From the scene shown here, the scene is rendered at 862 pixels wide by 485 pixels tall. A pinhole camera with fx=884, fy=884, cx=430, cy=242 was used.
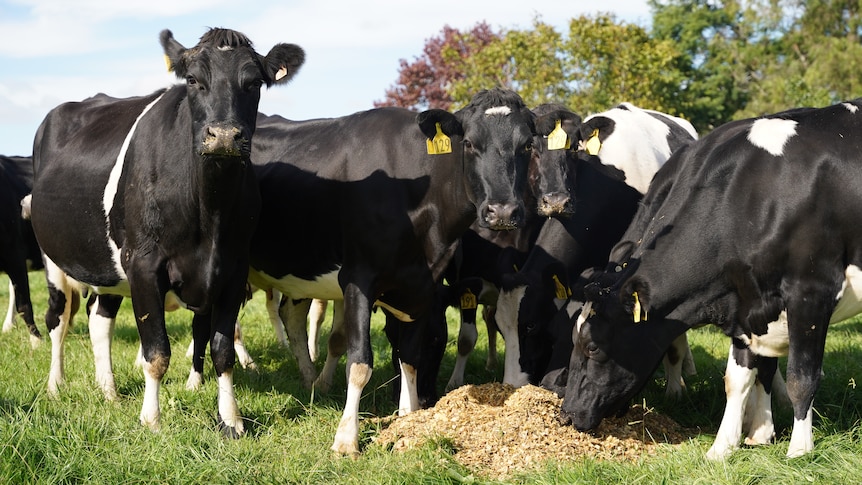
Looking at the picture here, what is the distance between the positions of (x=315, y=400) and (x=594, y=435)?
8.01 ft

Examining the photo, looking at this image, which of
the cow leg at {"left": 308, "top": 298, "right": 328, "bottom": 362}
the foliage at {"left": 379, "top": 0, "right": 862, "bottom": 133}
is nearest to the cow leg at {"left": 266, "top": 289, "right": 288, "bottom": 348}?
the cow leg at {"left": 308, "top": 298, "right": 328, "bottom": 362}

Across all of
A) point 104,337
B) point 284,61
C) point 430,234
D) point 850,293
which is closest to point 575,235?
point 430,234

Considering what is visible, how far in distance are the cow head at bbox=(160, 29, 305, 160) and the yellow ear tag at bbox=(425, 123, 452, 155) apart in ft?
3.89

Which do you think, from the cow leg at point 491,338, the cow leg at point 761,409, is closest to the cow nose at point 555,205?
the cow leg at point 761,409

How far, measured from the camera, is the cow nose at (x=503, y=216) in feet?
19.0

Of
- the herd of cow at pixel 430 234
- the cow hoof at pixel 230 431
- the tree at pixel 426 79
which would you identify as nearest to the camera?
the herd of cow at pixel 430 234

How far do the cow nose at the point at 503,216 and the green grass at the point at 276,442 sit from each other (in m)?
1.45

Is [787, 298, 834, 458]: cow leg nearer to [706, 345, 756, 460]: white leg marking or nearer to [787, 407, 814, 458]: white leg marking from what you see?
[787, 407, 814, 458]: white leg marking

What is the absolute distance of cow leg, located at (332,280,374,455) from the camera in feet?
19.5

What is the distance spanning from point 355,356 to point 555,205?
219cm

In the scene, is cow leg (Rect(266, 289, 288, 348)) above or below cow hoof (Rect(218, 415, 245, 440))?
below

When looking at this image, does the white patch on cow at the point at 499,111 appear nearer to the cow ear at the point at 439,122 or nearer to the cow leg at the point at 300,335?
the cow ear at the point at 439,122

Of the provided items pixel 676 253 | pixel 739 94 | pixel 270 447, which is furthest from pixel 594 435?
pixel 739 94

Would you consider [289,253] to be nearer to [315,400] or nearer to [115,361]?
[315,400]
